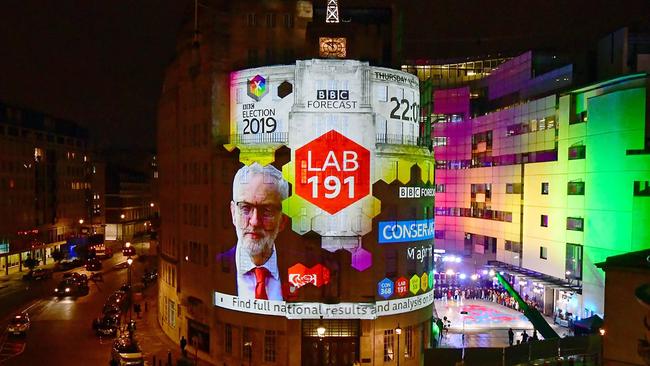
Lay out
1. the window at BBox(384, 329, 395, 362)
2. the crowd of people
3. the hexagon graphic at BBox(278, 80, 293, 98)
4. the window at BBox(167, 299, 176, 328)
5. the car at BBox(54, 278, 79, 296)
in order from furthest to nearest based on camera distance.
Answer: the car at BBox(54, 278, 79, 296) → the crowd of people → the window at BBox(167, 299, 176, 328) → the window at BBox(384, 329, 395, 362) → the hexagon graphic at BBox(278, 80, 293, 98)

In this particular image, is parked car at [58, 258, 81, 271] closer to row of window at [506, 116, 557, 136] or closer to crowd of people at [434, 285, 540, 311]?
crowd of people at [434, 285, 540, 311]

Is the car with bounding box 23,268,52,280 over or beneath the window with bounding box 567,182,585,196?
beneath

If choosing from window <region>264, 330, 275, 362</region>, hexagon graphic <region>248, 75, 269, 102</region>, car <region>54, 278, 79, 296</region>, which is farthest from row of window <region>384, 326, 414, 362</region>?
car <region>54, 278, 79, 296</region>

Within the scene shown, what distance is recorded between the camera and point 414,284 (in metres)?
→ 40.3

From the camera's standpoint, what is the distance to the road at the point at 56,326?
139 ft

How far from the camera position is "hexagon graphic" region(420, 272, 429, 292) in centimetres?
4109

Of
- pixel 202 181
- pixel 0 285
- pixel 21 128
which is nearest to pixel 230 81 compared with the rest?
pixel 202 181

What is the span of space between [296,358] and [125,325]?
23.1 m

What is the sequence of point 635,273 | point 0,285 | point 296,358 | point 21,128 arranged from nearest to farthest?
point 635,273, point 296,358, point 0,285, point 21,128

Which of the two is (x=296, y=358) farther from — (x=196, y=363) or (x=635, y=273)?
(x=635, y=273)

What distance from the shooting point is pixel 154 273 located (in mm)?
83062

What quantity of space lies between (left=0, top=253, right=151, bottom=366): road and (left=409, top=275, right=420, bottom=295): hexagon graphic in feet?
76.8

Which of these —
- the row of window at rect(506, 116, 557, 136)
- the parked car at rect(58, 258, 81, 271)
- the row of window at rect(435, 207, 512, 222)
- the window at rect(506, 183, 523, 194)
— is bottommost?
the parked car at rect(58, 258, 81, 271)

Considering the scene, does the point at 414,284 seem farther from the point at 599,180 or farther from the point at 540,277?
the point at 540,277
